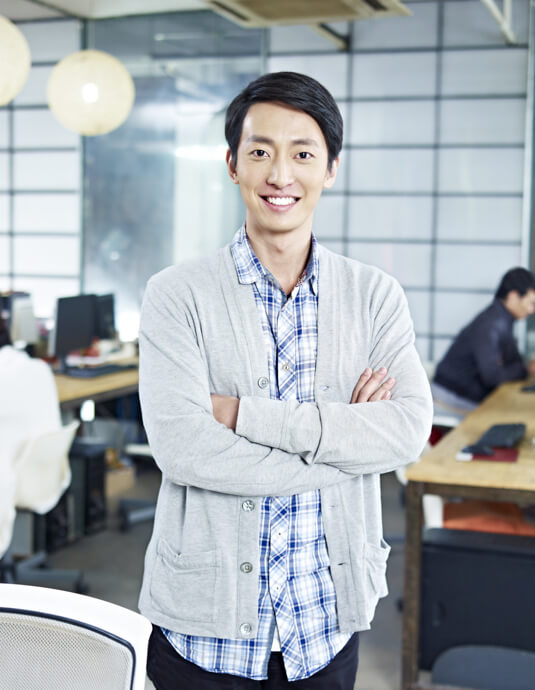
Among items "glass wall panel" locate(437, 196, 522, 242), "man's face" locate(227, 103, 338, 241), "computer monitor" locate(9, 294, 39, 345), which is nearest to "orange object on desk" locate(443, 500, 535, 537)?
"man's face" locate(227, 103, 338, 241)

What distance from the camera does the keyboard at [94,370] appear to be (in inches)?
175

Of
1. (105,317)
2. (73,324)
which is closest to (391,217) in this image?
(105,317)

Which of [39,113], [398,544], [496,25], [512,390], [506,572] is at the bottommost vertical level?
[398,544]

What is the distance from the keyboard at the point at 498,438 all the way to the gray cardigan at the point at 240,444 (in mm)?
1617

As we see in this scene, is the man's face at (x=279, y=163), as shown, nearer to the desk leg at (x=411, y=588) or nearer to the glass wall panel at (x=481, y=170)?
the desk leg at (x=411, y=588)

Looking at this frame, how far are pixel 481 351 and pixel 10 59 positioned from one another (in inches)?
101

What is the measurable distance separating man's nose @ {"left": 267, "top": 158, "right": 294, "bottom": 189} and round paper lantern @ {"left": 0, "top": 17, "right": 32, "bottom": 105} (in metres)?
2.16

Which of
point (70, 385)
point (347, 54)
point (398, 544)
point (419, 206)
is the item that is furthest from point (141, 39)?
point (398, 544)

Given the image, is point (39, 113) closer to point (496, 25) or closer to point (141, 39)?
point (141, 39)

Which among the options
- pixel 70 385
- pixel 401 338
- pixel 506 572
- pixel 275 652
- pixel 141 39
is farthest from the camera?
pixel 141 39

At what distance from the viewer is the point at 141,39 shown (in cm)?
635

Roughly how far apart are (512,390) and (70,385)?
7.36 ft

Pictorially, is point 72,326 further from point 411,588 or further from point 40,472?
point 411,588

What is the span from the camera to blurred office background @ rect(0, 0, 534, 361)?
579 centimetres
